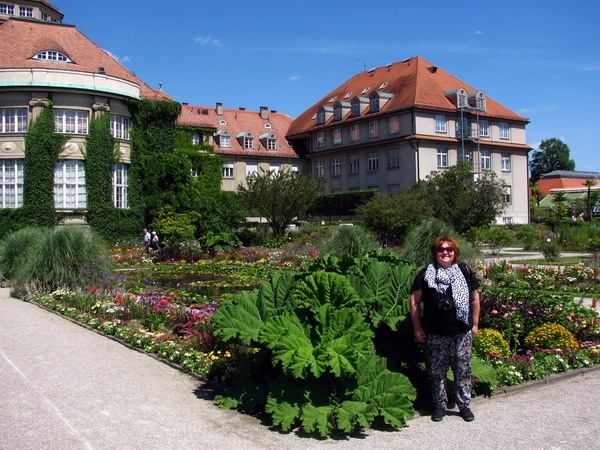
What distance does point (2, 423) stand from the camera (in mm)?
6285

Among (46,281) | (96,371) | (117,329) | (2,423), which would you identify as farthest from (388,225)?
(2,423)

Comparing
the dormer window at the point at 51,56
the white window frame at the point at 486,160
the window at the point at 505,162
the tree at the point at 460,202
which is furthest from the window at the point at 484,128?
the dormer window at the point at 51,56

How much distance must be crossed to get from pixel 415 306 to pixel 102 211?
32.9m

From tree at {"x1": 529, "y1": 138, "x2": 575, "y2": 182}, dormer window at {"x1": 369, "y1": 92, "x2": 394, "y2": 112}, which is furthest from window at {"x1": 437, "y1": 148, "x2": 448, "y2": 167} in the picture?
tree at {"x1": 529, "y1": 138, "x2": 575, "y2": 182}

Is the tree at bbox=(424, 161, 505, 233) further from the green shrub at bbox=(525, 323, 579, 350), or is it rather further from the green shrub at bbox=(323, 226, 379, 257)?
the green shrub at bbox=(525, 323, 579, 350)

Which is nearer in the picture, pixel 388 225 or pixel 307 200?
pixel 388 225

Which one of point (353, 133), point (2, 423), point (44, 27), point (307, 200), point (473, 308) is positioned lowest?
point (2, 423)

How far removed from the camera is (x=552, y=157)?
115250mm

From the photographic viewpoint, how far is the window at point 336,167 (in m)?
60.2

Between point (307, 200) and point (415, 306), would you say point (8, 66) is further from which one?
point (415, 306)

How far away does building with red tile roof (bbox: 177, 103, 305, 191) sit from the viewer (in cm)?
5997

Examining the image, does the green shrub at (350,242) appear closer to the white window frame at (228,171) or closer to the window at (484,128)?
the window at (484,128)

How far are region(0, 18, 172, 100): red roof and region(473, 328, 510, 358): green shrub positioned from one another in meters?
33.2

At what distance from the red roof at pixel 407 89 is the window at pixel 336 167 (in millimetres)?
4367
